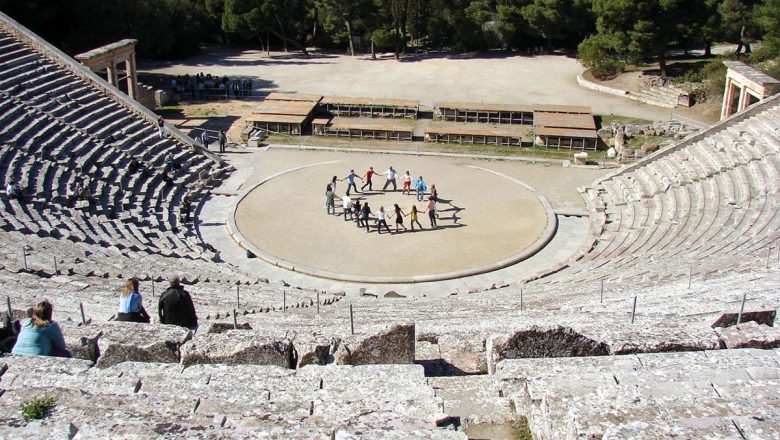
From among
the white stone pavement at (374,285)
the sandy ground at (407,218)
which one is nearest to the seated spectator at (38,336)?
the white stone pavement at (374,285)

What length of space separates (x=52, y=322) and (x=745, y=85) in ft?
104

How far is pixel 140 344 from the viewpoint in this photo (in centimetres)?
964

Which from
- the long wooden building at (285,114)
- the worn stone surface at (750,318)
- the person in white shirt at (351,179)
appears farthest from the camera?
the long wooden building at (285,114)

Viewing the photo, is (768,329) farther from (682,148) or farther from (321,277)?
(682,148)

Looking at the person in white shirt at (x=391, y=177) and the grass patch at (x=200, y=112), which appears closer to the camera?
the person in white shirt at (x=391, y=177)

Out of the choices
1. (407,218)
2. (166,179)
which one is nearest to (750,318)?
(407,218)

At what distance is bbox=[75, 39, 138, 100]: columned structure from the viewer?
36644mm

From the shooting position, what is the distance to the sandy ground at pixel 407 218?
24.5 metres

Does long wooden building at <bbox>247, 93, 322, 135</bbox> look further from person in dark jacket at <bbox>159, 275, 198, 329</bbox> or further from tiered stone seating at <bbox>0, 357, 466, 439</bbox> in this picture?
tiered stone seating at <bbox>0, 357, 466, 439</bbox>

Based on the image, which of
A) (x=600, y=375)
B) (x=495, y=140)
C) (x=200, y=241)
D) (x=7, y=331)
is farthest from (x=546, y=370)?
(x=495, y=140)

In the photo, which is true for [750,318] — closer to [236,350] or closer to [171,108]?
[236,350]

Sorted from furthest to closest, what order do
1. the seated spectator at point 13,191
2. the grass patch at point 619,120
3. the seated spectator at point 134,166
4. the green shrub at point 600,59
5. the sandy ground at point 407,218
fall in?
the green shrub at point 600,59 → the grass patch at point 619,120 → the seated spectator at point 134,166 → the sandy ground at point 407,218 → the seated spectator at point 13,191

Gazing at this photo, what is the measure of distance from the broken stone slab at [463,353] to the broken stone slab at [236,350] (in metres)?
2.26

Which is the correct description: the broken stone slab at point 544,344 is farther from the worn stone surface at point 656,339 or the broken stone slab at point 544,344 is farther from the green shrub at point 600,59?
the green shrub at point 600,59
